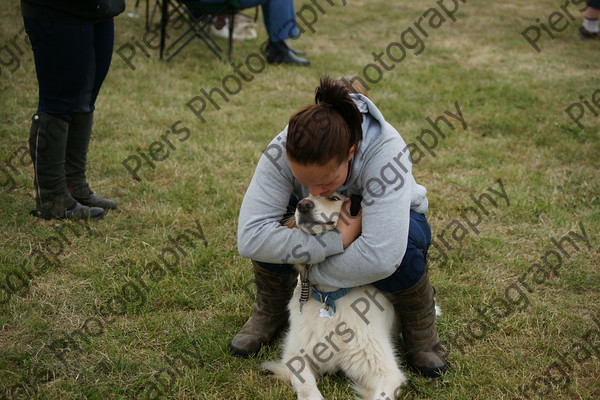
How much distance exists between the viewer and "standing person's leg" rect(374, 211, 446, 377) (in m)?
1.94

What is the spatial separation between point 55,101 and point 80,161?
470mm

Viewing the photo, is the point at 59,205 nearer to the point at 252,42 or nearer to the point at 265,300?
the point at 265,300

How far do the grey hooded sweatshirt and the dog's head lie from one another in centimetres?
3

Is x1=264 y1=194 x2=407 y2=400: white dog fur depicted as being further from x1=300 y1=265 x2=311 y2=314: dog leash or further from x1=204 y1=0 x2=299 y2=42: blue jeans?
x1=204 y1=0 x2=299 y2=42: blue jeans

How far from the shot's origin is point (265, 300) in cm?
224

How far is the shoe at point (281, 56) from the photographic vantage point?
655cm

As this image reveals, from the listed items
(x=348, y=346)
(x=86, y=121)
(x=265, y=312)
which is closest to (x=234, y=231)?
(x=265, y=312)

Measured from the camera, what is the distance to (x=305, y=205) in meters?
1.81

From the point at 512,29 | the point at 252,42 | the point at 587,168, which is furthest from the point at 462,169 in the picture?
the point at 512,29

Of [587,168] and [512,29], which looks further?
[512,29]

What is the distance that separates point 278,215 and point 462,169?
2.51 meters

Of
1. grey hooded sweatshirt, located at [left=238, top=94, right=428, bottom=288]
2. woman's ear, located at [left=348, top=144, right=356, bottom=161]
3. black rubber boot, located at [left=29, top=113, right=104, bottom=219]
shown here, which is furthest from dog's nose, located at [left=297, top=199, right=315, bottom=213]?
black rubber boot, located at [left=29, top=113, right=104, bottom=219]

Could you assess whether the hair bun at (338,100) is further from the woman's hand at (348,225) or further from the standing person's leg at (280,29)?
the standing person's leg at (280,29)

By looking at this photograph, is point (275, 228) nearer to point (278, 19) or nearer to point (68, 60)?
point (68, 60)
